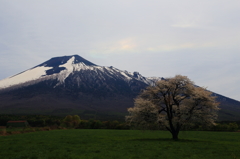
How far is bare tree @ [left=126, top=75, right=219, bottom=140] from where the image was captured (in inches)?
1130

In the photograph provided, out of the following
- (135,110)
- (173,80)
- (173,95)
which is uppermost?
(173,80)

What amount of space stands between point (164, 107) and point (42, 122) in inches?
2573

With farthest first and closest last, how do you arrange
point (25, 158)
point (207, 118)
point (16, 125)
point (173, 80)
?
1. point (16, 125)
2. point (173, 80)
3. point (207, 118)
4. point (25, 158)

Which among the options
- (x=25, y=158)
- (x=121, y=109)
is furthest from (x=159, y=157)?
(x=121, y=109)

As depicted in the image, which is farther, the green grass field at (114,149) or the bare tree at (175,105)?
the bare tree at (175,105)

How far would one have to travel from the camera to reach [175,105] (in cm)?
3172

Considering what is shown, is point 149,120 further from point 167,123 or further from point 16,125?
point 16,125

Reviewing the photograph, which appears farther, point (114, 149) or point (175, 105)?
point (175, 105)

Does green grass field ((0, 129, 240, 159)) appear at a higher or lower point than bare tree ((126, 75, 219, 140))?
lower

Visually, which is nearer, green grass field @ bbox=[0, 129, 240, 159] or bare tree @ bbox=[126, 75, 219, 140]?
green grass field @ bbox=[0, 129, 240, 159]

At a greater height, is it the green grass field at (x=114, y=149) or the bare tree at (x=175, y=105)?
the bare tree at (x=175, y=105)

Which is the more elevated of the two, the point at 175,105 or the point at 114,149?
the point at 175,105

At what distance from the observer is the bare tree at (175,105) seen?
94.2ft

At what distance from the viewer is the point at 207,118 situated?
28.4m
